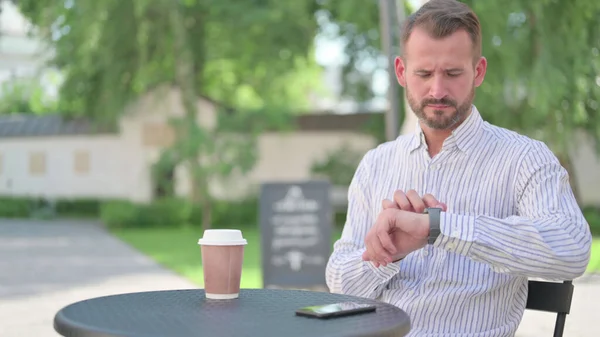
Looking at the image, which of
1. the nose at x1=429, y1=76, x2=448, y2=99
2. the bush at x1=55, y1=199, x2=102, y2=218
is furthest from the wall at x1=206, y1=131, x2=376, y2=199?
the nose at x1=429, y1=76, x2=448, y2=99

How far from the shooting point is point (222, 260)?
2506 millimetres

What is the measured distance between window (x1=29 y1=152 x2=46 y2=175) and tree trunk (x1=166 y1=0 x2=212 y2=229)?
8058 millimetres

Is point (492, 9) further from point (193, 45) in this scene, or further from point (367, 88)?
point (367, 88)

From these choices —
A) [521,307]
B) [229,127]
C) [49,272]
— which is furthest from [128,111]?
[521,307]

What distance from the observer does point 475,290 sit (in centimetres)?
277

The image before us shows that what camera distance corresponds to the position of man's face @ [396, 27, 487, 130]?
2.64m

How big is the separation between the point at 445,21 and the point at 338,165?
2643cm

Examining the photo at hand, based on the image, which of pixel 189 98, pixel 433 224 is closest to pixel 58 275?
pixel 433 224

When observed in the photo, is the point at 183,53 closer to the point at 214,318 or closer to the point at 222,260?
the point at 222,260

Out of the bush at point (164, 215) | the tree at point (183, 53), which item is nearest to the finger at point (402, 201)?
the tree at point (183, 53)

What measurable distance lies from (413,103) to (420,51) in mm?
139

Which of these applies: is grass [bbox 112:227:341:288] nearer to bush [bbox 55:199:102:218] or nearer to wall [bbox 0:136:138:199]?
wall [bbox 0:136:138:199]

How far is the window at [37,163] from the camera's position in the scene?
3447 centimetres

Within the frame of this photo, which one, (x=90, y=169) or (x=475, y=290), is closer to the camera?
(x=475, y=290)
